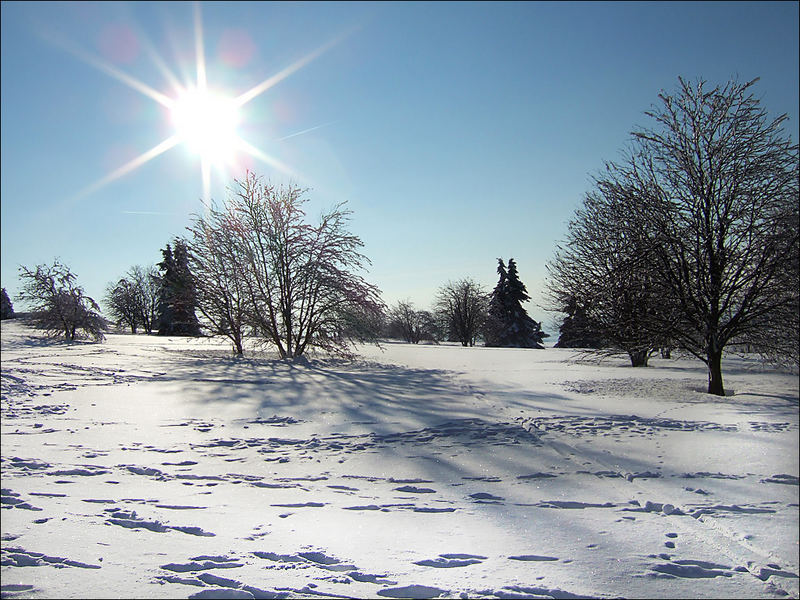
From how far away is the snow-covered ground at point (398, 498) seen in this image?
2.49 meters

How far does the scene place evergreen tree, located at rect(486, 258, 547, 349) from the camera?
39.1 meters

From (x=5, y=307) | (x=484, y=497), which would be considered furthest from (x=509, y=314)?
(x=5, y=307)

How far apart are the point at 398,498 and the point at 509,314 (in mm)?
38284

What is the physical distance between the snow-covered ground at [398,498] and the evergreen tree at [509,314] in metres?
30.9

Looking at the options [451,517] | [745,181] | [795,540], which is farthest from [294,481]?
[745,181]

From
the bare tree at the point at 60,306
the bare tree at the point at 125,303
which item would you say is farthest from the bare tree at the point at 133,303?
the bare tree at the point at 60,306

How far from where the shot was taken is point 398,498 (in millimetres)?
3850

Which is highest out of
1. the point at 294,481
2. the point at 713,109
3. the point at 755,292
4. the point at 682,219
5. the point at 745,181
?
the point at 713,109

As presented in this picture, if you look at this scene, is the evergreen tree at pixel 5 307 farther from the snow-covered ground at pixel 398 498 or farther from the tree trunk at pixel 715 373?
the tree trunk at pixel 715 373

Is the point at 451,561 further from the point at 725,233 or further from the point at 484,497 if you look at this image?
the point at 725,233

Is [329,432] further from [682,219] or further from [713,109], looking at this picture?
[713,109]

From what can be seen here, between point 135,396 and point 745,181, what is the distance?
12.3 metres

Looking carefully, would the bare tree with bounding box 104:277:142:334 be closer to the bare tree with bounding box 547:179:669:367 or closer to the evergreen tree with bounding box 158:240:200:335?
the evergreen tree with bounding box 158:240:200:335

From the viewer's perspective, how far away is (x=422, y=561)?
2.67m
